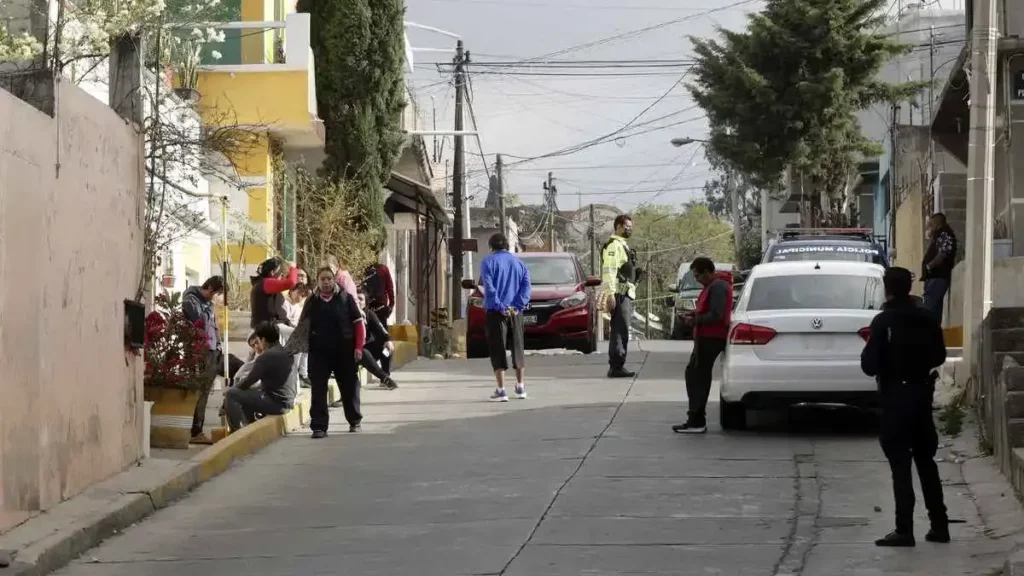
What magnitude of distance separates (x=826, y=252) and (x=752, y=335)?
9653 mm

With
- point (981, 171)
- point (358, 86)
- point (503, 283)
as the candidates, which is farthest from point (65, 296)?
point (358, 86)

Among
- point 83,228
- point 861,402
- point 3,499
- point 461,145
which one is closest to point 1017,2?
point 861,402

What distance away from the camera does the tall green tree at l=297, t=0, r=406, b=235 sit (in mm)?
26953

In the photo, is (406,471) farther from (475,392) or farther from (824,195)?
(824,195)

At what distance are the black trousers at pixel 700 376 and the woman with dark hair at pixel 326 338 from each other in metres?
3.14

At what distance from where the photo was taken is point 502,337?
706 inches

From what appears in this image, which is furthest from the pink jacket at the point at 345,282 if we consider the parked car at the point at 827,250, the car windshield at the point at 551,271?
the car windshield at the point at 551,271

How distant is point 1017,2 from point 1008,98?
4.42 feet

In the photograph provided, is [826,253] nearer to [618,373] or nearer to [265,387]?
[618,373]

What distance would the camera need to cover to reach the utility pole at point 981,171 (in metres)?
15.5

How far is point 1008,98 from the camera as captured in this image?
20.6m

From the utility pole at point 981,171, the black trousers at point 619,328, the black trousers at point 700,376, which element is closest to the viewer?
the black trousers at point 700,376

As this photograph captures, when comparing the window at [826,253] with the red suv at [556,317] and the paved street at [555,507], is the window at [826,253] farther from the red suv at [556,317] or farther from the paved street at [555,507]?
the paved street at [555,507]

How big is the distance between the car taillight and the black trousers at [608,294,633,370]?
4.86 meters
